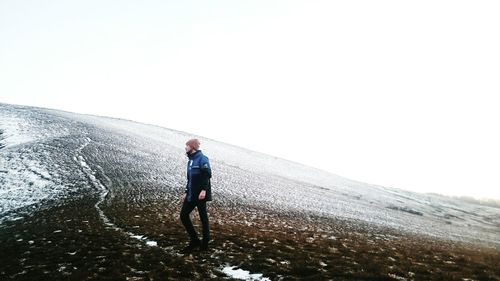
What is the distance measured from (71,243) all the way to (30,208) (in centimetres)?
896

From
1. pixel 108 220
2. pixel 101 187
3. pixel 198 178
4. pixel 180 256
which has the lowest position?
pixel 101 187

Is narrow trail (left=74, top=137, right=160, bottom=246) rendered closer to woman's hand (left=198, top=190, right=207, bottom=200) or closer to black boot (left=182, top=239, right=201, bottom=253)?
black boot (left=182, top=239, right=201, bottom=253)

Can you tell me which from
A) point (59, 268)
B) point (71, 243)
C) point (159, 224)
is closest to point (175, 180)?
point (159, 224)

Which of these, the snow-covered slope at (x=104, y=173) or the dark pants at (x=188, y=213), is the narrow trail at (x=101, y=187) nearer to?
the snow-covered slope at (x=104, y=173)

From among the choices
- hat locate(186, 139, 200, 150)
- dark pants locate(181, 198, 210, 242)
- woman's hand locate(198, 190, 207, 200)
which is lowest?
dark pants locate(181, 198, 210, 242)

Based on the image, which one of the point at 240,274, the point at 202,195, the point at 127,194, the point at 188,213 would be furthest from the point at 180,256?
the point at 127,194

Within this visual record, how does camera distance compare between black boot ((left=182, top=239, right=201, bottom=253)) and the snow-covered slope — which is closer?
black boot ((left=182, top=239, right=201, bottom=253))

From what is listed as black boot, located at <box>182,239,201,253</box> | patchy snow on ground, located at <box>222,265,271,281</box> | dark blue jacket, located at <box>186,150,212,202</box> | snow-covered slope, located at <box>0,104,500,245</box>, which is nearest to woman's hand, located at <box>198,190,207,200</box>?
dark blue jacket, located at <box>186,150,212,202</box>

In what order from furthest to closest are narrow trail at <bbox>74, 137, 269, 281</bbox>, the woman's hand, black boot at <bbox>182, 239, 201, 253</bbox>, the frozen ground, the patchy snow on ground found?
the frozen ground < black boot at <bbox>182, 239, 201, 253</bbox> < the woman's hand < narrow trail at <bbox>74, 137, 269, 281</bbox> < the patchy snow on ground

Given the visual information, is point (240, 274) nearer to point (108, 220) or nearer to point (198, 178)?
point (198, 178)

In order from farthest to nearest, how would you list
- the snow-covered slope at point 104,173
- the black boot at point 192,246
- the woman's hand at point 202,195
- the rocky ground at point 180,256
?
1. the snow-covered slope at point 104,173
2. the black boot at point 192,246
3. the woman's hand at point 202,195
4. the rocky ground at point 180,256

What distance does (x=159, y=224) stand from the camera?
705 inches

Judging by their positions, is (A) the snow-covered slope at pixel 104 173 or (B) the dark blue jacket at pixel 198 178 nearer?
(B) the dark blue jacket at pixel 198 178

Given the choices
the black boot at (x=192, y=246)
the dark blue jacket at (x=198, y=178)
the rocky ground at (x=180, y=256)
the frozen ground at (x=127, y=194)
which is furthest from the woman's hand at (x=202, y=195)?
the frozen ground at (x=127, y=194)
